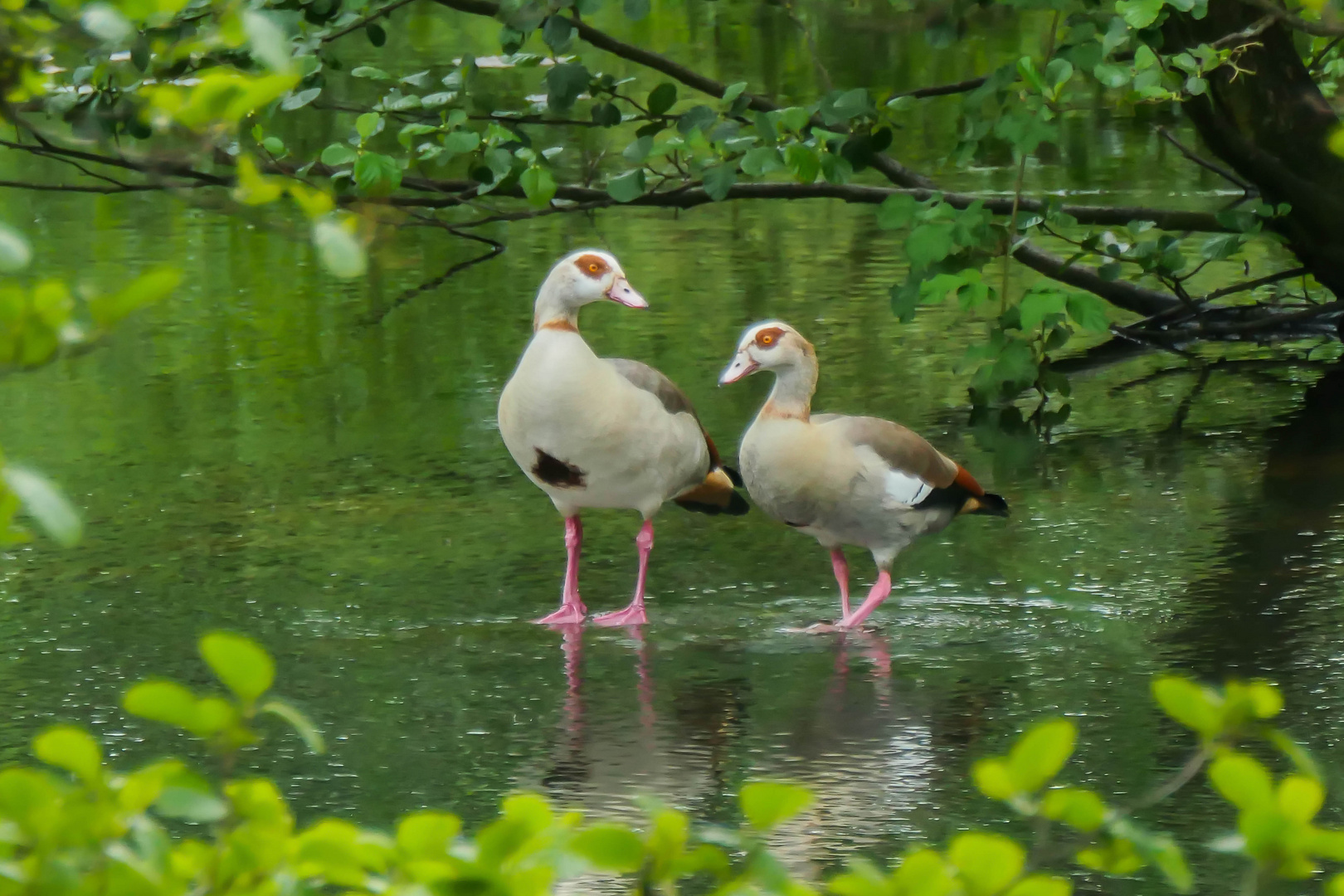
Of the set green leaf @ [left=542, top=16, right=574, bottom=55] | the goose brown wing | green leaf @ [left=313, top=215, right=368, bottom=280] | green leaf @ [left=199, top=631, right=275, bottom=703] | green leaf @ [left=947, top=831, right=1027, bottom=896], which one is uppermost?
green leaf @ [left=542, top=16, right=574, bottom=55]

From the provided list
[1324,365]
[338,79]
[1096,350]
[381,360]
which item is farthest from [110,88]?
[338,79]

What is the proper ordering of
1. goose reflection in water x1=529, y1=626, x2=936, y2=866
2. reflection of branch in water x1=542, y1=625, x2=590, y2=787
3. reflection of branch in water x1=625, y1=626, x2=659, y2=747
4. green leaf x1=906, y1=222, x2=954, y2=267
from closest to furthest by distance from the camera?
goose reflection in water x1=529, y1=626, x2=936, y2=866 < reflection of branch in water x1=542, y1=625, x2=590, y2=787 < reflection of branch in water x1=625, y1=626, x2=659, y2=747 < green leaf x1=906, y1=222, x2=954, y2=267

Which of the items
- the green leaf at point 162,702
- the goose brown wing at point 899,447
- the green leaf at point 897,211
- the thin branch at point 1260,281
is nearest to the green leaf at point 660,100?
the green leaf at point 897,211

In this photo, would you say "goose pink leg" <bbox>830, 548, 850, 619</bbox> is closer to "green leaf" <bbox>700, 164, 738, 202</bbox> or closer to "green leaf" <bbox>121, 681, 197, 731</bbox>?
"green leaf" <bbox>700, 164, 738, 202</bbox>

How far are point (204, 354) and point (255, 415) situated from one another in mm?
1384

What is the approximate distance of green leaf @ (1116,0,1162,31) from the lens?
646 centimetres

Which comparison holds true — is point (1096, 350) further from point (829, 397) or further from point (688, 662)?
point (688, 662)

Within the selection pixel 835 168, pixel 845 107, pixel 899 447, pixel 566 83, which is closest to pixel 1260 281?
pixel 835 168

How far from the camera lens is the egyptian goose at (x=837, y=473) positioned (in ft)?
18.7

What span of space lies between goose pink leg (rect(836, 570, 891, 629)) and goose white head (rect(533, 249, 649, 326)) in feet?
3.64

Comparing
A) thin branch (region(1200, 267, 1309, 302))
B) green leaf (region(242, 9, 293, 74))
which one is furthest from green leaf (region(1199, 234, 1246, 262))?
green leaf (region(242, 9, 293, 74))

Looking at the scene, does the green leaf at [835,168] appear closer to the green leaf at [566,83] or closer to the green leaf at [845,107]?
the green leaf at [845,107]

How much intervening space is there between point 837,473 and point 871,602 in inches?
16.2

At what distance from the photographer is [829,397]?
8.52m
